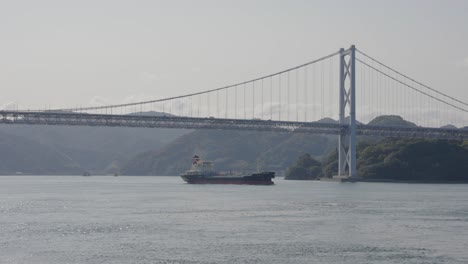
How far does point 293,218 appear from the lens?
49.4 metres

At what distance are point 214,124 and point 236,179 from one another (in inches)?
341

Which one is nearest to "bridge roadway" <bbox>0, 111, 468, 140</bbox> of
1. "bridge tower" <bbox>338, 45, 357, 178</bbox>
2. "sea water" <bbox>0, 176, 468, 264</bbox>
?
"bridge tower" <bbox>338, 45, 357, 178</bbox>

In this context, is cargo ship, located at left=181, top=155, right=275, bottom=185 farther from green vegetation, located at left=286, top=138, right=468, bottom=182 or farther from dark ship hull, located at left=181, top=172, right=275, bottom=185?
green vegetation, located at left=286, top=138, right=468, bottom=182

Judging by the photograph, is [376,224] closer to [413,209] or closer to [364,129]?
[413,209]

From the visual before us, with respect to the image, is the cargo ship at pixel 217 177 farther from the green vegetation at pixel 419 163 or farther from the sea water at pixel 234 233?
the sea water at pixel 234 233

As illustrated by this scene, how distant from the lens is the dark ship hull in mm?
115125

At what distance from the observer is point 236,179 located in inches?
4619

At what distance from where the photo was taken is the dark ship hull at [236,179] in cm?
11512

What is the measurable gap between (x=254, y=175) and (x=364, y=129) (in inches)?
801

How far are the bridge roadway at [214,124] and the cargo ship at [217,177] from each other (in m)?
6.73

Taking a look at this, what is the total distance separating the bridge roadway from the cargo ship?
6.73 meters

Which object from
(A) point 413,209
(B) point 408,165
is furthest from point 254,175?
(A) point 413,209

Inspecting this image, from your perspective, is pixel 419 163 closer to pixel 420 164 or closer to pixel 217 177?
pixel 420 164

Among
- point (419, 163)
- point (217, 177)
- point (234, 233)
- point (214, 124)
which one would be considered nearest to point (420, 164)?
point (419, 163)
